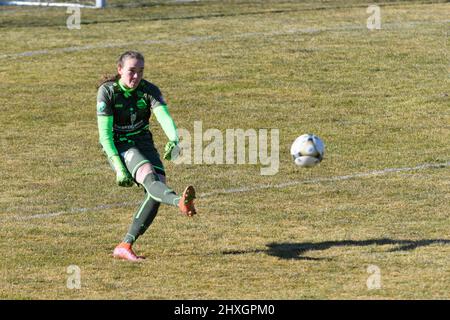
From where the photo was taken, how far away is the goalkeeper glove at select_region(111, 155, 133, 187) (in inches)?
537

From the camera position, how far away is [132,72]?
13.9 meters

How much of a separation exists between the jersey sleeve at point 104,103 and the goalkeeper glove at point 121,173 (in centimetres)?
56

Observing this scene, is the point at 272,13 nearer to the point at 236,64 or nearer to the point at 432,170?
the point at 236,64

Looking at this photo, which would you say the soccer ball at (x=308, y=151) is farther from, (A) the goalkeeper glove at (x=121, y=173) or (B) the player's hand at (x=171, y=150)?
(A) the goalkeeper glove at (x=121, y=173)

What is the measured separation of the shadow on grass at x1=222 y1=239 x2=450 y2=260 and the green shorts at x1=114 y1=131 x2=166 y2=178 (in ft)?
4.67

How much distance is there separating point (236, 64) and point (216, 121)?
446 cm

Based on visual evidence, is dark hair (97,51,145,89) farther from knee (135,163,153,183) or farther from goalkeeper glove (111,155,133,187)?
knee (135,163,153,183)

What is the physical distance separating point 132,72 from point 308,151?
2.68 m

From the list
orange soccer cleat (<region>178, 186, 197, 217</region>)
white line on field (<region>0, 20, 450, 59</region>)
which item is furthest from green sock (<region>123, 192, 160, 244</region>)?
white line on field (<region>0, 20, 450, 59</region>)

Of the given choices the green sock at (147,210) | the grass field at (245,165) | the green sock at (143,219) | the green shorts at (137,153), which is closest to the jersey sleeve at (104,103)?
the green shorts at (137,153)

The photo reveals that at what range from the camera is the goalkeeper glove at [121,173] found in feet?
44.7
